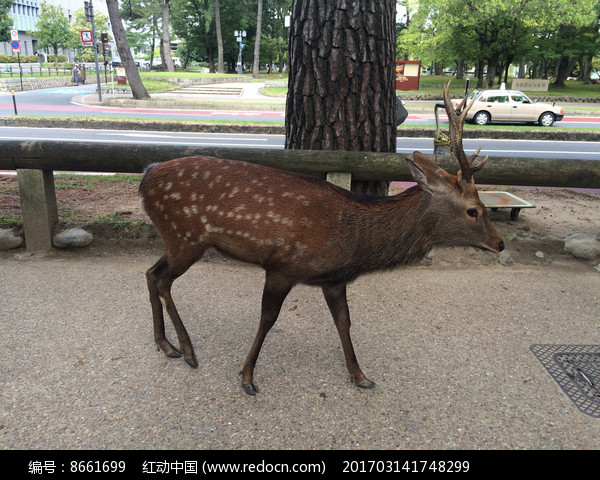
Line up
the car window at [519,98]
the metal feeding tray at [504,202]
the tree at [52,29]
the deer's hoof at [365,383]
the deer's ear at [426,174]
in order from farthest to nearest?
the tree at [52,29], the car window at [519,98], the metal feeding tray at [504,202], the deer's hoof at [365,383], the deer's ear at [426,174]

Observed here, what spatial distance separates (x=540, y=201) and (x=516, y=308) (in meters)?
4.17

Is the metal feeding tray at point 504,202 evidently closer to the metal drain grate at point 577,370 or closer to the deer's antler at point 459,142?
the metal drain grate at point 577,370

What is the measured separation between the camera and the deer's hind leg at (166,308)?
3320mm

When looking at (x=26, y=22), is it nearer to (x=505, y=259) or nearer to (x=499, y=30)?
(x=499, y=30)

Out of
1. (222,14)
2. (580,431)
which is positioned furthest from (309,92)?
(222,14)

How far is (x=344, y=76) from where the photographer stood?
16.1 feet

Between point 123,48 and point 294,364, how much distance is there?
2292 centimetres

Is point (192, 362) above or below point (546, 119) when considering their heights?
below

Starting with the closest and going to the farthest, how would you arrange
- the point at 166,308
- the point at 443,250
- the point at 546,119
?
the point at 166,308
the point at 443,250
the point at 546,119

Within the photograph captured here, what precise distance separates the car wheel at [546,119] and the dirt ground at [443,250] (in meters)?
12.4

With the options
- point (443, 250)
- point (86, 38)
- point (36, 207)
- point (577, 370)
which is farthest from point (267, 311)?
point (86, 38)

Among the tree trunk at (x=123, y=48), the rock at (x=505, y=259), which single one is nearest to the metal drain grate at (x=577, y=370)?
the rock at (x=505, y=259)

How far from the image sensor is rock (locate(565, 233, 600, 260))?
516cm

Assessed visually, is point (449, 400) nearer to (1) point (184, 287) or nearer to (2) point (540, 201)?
(1) point (184, 287)
